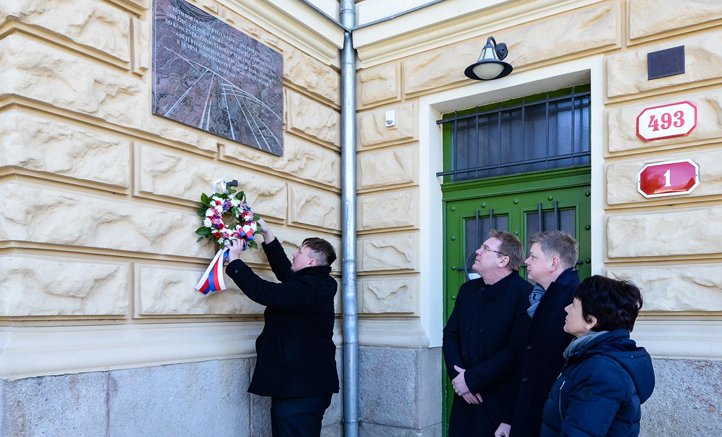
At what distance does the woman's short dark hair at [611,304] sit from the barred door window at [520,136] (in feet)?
8.54

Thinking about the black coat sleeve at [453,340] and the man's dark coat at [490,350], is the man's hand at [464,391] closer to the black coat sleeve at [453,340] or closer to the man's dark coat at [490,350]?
the man's dark coat at [490,350]

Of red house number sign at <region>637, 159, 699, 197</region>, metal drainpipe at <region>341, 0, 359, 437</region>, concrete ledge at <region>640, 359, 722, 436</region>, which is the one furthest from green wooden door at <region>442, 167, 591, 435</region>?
concrete ledge at <region>640, 359, 722, 436</region>

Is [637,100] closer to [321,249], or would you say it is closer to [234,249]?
[321,249]

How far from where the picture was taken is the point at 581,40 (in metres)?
4.86

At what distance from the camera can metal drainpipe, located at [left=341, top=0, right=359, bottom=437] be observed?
562cm

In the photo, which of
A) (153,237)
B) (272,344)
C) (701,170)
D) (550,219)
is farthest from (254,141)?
(701,170)

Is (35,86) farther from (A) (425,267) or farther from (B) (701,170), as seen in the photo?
(B) (701,170)

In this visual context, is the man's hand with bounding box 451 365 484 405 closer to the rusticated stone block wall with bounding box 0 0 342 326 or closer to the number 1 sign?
the rusticated stone block wall with bounding box 0 0 342 326

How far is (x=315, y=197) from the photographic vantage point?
5.61 m

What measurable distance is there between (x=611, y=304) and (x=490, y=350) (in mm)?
1345

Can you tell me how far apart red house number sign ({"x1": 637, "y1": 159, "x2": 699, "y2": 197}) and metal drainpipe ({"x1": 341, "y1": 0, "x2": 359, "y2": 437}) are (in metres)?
2.43

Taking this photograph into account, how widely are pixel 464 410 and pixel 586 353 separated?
151 centimetres

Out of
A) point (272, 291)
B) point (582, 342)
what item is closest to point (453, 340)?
point (272, 291)

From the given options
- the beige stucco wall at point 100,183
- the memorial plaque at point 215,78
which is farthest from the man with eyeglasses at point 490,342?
the memorial plaque at point 215,78
